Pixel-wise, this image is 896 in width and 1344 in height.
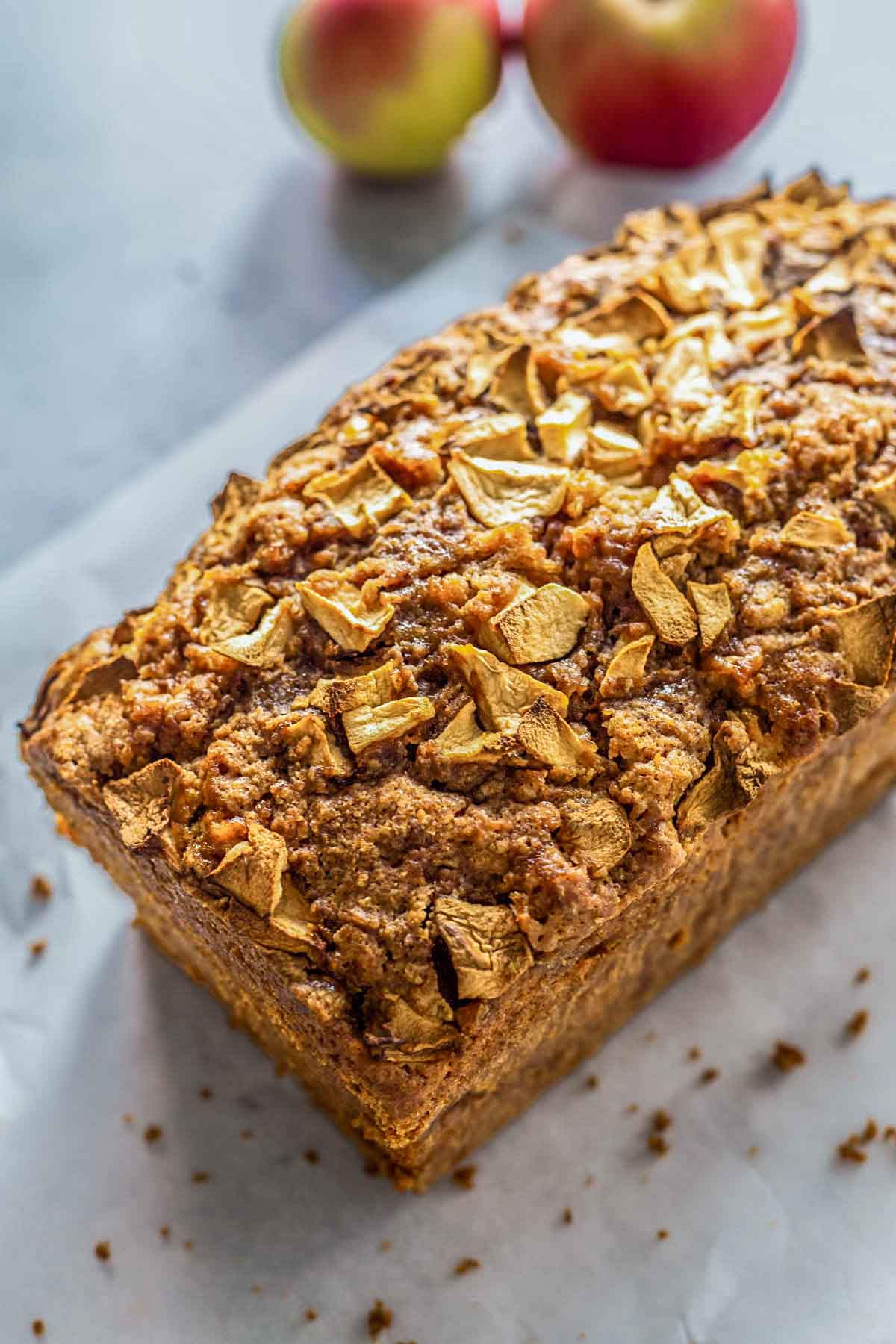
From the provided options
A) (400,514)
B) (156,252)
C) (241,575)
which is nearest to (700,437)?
(400,514)

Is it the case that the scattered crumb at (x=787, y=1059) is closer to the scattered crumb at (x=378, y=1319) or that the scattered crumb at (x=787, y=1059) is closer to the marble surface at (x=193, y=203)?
the scattered crumb at (x=378, y=1319)

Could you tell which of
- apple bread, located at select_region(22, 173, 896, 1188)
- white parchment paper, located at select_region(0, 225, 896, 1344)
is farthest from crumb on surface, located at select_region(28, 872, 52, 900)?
apple bread, located at select_region(22, 173, 896, 1188)

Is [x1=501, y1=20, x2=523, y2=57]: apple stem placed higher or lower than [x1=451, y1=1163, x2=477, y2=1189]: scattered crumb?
higher

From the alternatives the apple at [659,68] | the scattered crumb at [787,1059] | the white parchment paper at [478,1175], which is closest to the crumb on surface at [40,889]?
the white parchment paper at [478,1175]

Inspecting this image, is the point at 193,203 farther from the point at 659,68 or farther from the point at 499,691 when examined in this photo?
the point at 499,691

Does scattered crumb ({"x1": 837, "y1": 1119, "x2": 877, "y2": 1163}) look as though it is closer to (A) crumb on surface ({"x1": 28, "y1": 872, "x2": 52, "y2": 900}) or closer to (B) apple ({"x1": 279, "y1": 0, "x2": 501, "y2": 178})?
(A) crumb on surface ({"x1": 28, "y1": 872, "x2": 52, "y2": 900})
